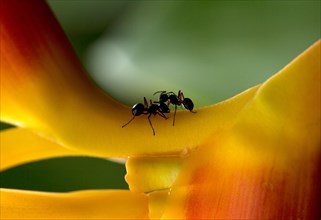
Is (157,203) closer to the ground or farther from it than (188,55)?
closer to the ground

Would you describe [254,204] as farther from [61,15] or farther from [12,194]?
[61,15]

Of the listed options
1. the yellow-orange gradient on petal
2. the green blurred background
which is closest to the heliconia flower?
the yellow-orange gradient on petal

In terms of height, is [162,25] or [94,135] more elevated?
[162,25]

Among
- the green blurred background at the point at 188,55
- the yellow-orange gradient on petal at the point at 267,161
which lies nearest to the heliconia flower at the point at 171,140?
the yellow-orange gradient on petal at the point at 267,161

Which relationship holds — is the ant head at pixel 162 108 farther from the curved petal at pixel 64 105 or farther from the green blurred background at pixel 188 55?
the green blurred background at pixel 188 55

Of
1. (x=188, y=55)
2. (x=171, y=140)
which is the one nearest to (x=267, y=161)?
(x=171, y=140)

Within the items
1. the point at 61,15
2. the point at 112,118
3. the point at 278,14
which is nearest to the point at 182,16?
the point at 278,14

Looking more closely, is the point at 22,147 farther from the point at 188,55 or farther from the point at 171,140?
the point at 188,55
